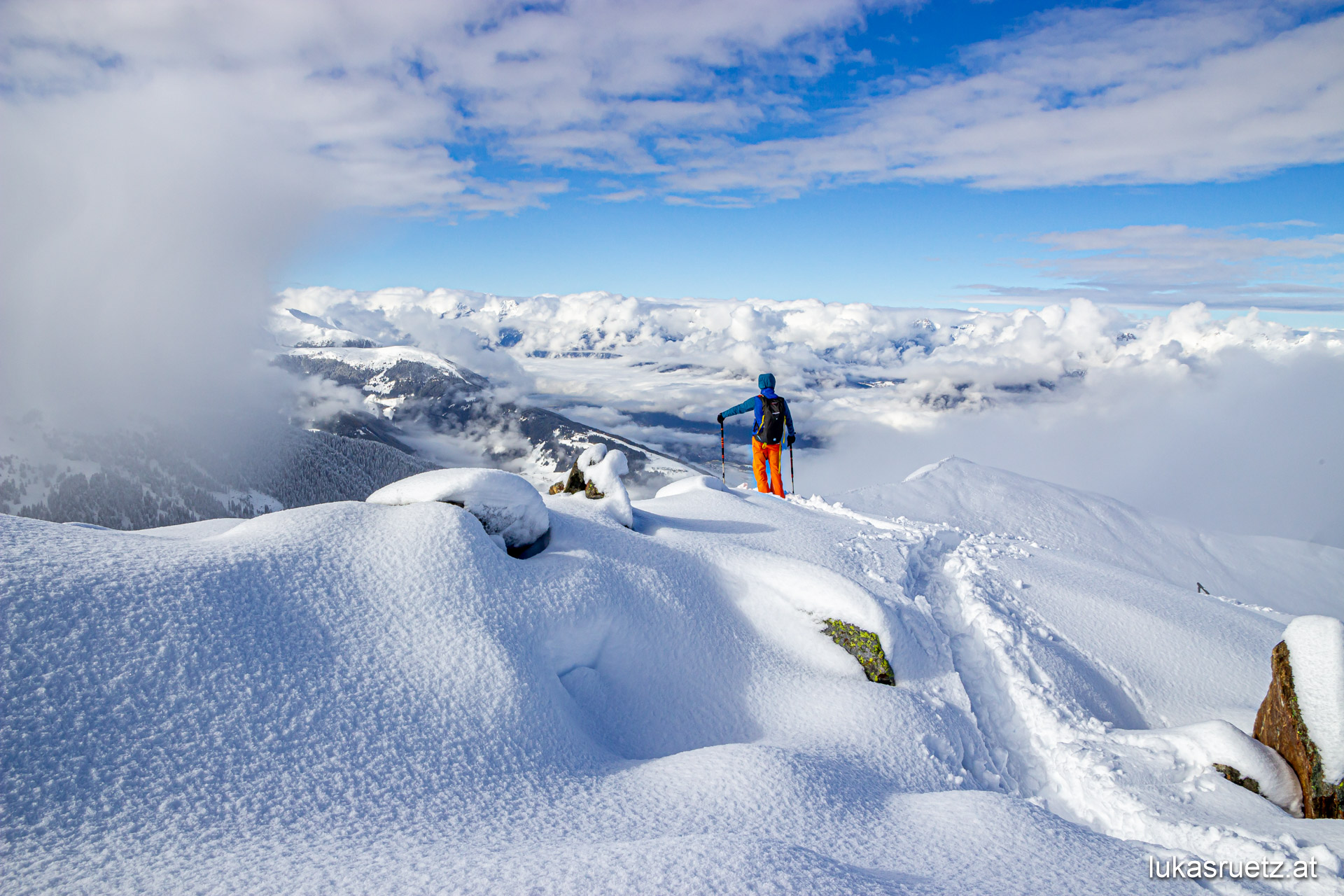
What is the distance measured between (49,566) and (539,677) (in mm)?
4888

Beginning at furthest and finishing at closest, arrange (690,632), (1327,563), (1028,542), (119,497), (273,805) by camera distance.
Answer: (119,497)
(1327,563)
(1028,542)
(690,632)
(273,805)

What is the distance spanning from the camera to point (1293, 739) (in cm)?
793

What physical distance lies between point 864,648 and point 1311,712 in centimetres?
579

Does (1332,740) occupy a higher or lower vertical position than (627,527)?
lower

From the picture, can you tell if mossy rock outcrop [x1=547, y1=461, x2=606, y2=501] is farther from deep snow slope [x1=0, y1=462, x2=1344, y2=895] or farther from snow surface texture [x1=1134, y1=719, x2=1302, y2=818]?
snow surface texture [x1=1134, y1=719, x2=1302, y2=818]

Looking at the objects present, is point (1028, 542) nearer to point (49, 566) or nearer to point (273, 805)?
point (273, 805)

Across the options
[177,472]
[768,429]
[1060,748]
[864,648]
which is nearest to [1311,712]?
[1060,748]

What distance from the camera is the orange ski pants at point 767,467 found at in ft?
61.0

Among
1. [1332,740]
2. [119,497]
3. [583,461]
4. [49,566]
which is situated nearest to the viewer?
[49,566]

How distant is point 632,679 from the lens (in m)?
8.27

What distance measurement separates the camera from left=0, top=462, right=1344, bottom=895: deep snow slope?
4117 mm

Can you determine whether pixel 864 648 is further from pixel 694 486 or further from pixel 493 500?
pixel 694 486

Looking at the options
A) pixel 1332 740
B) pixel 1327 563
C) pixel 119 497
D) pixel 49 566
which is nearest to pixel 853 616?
pixel 1332 740

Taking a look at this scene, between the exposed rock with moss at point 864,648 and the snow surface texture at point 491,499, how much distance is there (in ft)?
17.3
